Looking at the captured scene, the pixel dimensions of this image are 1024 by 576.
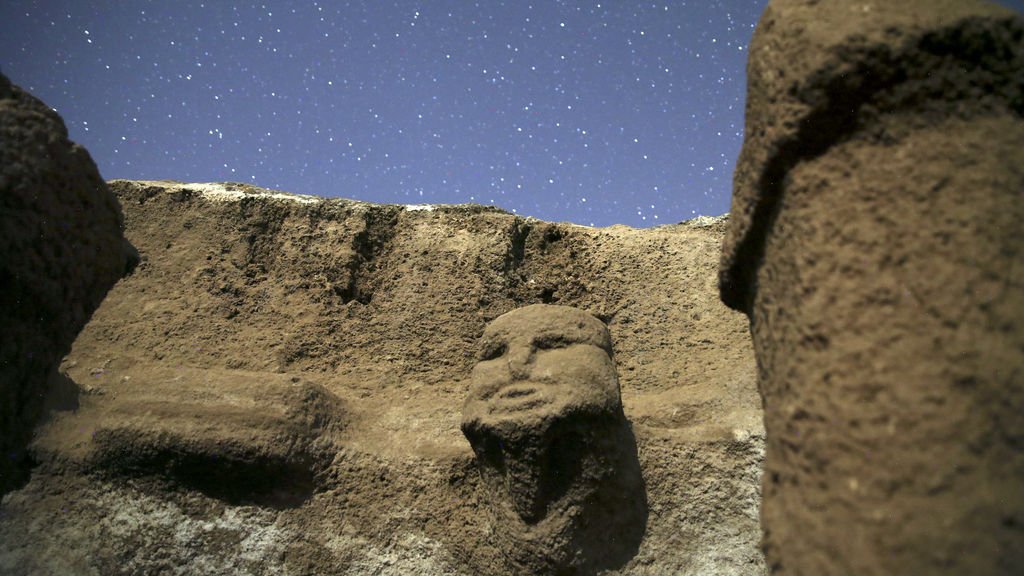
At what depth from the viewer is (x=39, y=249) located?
218 cm

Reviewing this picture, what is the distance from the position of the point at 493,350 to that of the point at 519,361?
22cm

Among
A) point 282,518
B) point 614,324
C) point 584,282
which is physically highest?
point 584,282

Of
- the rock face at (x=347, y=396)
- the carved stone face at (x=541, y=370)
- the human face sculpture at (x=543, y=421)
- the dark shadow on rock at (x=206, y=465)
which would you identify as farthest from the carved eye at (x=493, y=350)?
the dark shadow on rock at (x=206, y=465)

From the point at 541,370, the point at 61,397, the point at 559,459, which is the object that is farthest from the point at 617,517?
the point at 61,397

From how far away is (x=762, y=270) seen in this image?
1.62 metres

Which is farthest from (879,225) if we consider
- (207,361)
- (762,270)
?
(207,361)

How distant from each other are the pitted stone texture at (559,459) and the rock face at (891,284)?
1.23 metres

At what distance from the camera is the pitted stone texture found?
273 cm

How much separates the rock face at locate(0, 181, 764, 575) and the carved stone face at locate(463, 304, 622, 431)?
0.24m

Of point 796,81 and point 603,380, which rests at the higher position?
point 796,81

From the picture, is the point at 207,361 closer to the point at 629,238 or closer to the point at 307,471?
the point at 307,471

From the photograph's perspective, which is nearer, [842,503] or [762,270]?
[842,503]

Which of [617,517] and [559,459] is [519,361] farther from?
[617,517]

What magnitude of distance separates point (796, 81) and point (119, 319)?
3.52 meters
